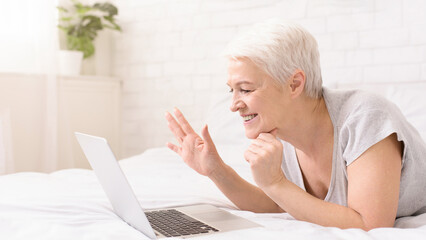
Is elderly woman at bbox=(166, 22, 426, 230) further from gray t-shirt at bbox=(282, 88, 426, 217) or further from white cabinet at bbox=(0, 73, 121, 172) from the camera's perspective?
white cabinet at bbox=(0, 73, 121, 172)

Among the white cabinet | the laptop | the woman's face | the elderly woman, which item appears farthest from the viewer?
the white cabinet

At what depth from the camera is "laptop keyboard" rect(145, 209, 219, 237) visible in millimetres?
958

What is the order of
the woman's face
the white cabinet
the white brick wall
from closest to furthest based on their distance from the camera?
1. the woman's face
2. the white brick wall
3. the white cabinet

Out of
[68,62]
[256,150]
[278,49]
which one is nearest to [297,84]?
[278,49]

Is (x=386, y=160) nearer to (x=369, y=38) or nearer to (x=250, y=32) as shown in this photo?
(x=250, y=32)

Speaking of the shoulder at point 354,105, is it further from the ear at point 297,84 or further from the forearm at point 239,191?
the forearm at point 239,191

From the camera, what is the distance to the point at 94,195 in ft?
4.40

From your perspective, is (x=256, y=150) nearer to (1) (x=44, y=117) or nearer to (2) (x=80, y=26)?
(1) (x=44, y=117)

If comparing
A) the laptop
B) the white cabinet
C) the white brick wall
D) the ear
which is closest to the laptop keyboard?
the laptop

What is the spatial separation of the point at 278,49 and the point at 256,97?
0.13 meters

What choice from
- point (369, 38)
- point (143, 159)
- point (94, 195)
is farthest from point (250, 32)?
point (369, 38)

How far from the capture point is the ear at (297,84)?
115cm

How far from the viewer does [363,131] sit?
105cm

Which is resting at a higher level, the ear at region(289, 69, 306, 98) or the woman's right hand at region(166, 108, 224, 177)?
the ear at region(289, 69, 306, 98)
